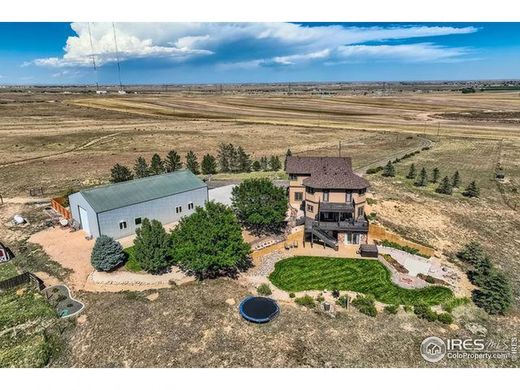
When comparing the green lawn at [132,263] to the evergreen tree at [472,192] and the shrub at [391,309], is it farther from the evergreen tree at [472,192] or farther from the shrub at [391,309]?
the evergreen tree at [472,192]

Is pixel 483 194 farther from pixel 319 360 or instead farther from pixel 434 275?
pixel 319 360

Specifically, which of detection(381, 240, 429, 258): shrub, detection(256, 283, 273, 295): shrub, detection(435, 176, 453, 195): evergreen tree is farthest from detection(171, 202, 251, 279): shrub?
detection(435, 176, 453, 195): evergreen tree

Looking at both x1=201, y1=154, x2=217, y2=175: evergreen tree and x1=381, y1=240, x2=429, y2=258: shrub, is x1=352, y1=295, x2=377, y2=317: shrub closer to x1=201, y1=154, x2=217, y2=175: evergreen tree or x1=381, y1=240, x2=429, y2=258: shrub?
x1=381, y1=240, x2=429, y2=258: shrub

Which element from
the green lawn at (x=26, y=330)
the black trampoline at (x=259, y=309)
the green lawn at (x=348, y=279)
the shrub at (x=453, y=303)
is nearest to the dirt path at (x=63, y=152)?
the green lawn at (x=26, y=330)

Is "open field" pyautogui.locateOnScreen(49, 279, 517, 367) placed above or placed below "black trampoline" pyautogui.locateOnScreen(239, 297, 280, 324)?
below

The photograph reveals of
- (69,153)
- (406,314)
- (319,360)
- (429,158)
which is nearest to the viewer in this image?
(319,360)

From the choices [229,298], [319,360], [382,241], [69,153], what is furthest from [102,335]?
[69,153]
